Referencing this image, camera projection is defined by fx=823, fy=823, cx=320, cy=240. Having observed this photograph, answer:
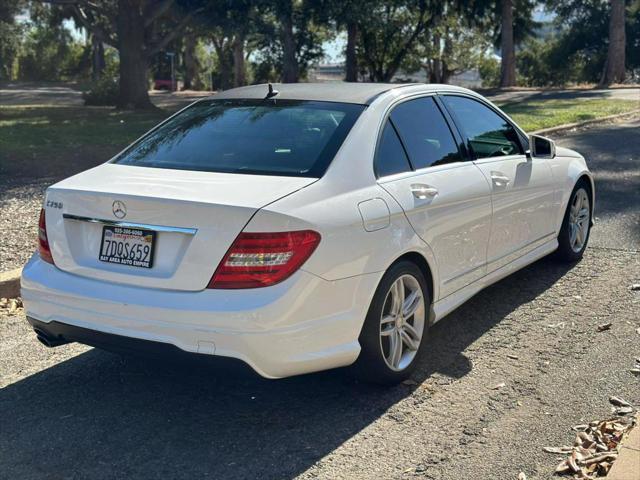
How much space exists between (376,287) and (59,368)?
2.06 m

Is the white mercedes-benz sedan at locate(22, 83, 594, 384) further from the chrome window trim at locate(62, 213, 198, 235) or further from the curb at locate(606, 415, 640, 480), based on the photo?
the curb at locate(606, 415, 640, 480)

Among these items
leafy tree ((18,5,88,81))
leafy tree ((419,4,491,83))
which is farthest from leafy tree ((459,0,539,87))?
leafy tree ((18,5,88,81))

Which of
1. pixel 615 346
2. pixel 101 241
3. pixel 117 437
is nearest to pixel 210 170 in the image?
pixel 101 241

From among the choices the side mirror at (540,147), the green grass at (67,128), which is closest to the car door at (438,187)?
the side mirror at (540,147)

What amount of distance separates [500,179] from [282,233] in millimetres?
2309

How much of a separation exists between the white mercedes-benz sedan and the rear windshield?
0.04 ft

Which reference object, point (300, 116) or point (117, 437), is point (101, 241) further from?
point (300, 116)

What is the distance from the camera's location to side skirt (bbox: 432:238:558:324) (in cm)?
495

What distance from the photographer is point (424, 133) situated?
5145 mm

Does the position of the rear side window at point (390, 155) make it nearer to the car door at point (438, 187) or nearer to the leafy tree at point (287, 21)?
the car door at point (438, 187)

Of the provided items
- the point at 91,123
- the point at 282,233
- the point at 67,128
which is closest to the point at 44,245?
the point at 282,233

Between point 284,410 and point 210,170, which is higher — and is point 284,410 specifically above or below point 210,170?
below

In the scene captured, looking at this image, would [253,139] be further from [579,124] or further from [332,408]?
[579,124]

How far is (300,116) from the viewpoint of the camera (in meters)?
4.86
